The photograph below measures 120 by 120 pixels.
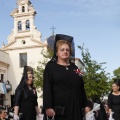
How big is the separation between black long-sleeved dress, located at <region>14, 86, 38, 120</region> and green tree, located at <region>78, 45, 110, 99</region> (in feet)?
83.2

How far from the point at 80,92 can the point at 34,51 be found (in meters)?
43.7

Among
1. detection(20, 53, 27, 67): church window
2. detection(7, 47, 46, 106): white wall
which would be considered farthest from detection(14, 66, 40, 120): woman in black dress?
detection(20, 53, 27, 67): church window

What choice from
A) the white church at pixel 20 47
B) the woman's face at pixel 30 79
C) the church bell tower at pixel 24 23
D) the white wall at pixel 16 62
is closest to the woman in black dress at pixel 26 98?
the woman's face at pixel 30 79

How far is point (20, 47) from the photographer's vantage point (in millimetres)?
48656

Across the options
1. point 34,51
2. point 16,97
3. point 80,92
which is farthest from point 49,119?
point 34,51

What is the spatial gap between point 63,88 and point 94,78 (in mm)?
29374

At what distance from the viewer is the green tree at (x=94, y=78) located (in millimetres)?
33625

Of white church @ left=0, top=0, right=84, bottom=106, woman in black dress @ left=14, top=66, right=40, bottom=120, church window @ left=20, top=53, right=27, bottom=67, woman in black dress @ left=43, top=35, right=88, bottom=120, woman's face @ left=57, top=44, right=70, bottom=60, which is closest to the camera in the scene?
woman in black dress @ left=43, top=35, right=88, bottom=120

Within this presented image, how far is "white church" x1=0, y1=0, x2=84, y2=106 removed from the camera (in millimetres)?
48250

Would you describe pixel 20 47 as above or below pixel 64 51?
above

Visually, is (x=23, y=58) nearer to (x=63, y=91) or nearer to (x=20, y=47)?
(x=20, y=47)

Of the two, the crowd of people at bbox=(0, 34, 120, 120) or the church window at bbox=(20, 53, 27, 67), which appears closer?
the crowd of people at bbox=(0, 34, 120, 120)

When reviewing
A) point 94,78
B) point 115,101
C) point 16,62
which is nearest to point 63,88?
point 115,101

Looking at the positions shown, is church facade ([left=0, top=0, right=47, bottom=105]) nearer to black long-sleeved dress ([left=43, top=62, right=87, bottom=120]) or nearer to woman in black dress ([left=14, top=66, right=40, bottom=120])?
woman in black dress ([left=14, top=66, right=40, bottom=120])
